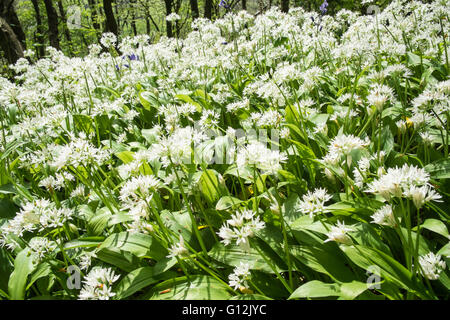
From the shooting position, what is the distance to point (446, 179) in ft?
6.29

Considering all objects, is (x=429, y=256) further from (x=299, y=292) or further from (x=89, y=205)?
(x=89, y=205)

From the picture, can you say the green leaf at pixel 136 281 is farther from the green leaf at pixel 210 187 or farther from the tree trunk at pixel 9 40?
the tree trunk at pixel 9 40

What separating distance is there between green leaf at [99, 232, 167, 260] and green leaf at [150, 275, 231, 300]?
0.22 meters

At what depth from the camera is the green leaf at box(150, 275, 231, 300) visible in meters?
1.53

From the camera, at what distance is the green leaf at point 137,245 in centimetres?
176

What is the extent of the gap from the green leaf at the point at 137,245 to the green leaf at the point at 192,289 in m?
0.22

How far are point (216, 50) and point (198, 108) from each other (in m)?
1.57

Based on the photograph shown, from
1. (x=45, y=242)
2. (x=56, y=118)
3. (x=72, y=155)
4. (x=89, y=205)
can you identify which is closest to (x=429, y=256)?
(x=72, y=155)

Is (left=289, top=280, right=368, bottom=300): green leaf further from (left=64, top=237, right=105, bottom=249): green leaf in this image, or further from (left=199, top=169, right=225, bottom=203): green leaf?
(left=64, top=237, right=105, bottom=249): green leaf

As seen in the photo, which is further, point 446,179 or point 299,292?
point 446,179

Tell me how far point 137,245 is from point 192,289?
1.53 ft

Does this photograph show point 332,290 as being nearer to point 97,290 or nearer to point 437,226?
point 437,226

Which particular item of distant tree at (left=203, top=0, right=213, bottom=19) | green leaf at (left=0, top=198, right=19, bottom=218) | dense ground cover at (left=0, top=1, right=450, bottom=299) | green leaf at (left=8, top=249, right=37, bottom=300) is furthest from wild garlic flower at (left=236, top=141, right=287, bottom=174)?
distant tree at (left=203, top=0, right=213, bottom=19)
